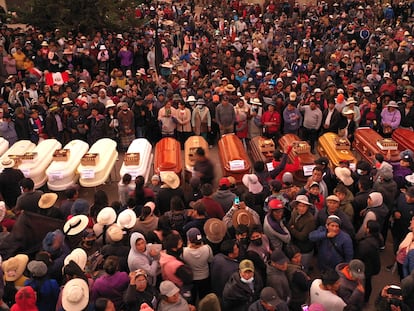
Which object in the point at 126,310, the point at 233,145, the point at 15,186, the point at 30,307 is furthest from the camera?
the point at 233,145

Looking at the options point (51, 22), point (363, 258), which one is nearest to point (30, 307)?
point (363, 258)

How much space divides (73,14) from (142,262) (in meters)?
13.1

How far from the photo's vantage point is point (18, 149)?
8.46 metres

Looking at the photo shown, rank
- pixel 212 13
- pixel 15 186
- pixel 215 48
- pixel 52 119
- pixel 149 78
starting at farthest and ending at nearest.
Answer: pixel 212 13
pixel 215 48
pixel 149 78
pixel 52 119
pixel 15 186

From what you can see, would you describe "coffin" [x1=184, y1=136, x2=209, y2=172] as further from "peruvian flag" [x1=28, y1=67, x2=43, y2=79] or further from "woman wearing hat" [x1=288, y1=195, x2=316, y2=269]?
"peruvian flag" [x1=28, y1=67, x2=43, y2=79]

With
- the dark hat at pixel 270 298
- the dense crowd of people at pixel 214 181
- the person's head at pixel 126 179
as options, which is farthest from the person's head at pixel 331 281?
the person's head at pixel 126 179

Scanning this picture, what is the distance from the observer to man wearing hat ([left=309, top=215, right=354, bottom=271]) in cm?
504

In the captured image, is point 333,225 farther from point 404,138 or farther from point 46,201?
point 404,138

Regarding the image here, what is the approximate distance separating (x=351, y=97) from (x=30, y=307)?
26.0ft

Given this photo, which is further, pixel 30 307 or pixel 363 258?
pixel 363 258

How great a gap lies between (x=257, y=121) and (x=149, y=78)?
3510 mm

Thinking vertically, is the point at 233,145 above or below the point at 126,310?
below

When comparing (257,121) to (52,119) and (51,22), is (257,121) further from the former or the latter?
(51,22)

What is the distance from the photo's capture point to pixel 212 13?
69.1 ft
